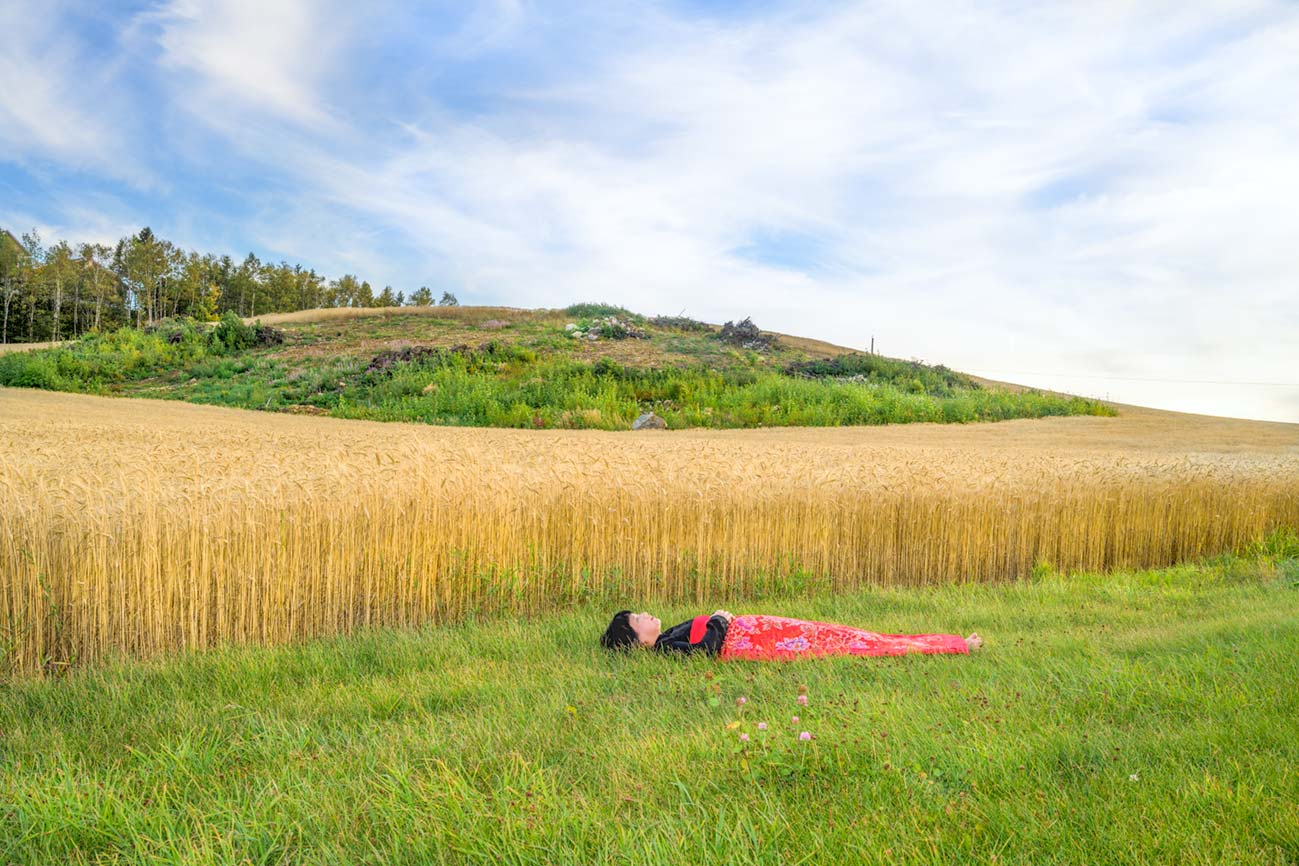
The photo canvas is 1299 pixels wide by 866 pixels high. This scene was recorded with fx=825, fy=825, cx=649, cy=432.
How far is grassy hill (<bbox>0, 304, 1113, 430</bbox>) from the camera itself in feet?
83.3

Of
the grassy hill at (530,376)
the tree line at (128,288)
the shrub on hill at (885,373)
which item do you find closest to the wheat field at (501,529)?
the grassy hill at (530,376)

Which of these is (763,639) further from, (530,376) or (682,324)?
(682,324)

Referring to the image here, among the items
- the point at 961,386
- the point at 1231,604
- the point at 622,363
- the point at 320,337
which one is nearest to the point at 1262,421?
the point at 961,386

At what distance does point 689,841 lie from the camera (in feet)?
8.54

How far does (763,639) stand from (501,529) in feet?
7.81

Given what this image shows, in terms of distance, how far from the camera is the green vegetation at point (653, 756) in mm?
2635

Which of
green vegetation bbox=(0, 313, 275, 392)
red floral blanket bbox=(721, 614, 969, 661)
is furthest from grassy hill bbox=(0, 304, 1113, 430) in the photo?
red floral blanket bbox=(721, 614, 969, 661)

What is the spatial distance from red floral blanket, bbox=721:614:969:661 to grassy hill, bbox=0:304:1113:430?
18190 millimetres

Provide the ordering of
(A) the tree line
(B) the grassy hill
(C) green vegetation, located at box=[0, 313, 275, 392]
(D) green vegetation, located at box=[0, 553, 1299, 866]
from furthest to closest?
(A) the tree line < (C) green vegetation, located at box=[0, 313, 275, 392] < (B) the grassy hill < (D) green vegetation, located at box=[0, 553, 1299, 866]

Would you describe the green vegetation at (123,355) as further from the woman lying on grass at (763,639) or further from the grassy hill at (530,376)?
the woman lying on grass at (763,639)

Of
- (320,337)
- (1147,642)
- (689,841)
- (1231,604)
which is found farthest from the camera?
(320,337)

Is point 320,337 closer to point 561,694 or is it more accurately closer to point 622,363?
point 622,363

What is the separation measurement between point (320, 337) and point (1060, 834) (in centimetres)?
4067

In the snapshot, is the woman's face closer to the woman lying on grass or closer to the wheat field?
the woman lying on grass
